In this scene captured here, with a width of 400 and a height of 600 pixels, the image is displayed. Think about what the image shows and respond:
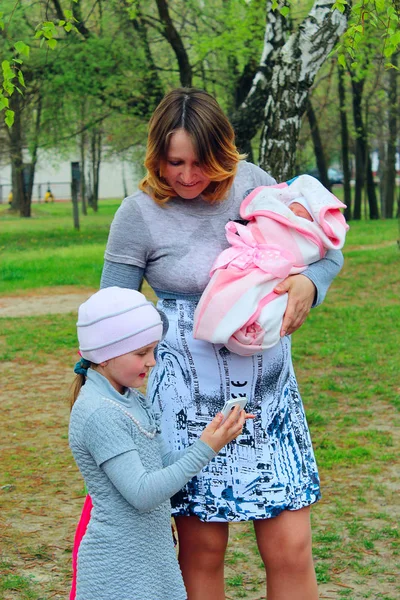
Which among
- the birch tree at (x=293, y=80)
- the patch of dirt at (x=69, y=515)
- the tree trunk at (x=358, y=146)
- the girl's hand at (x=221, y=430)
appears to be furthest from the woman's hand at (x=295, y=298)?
the tree trunk at (x=358, y=146)

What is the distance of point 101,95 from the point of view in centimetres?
1809

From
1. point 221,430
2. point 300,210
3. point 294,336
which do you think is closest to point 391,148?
point 294,336

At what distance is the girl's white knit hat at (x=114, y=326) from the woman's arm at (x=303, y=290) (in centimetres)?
41

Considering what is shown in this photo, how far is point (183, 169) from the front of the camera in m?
2.72

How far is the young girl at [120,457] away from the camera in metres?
2.43

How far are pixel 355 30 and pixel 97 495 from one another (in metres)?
2.64

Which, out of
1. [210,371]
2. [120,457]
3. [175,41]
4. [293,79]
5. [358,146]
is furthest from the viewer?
[358,146]

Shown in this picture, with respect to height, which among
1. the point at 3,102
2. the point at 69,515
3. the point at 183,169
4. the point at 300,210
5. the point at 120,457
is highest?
the point at 3,102

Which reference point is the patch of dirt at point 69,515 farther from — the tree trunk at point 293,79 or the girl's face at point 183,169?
the tree trunk at point 293,79

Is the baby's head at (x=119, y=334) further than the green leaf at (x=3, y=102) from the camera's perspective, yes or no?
No

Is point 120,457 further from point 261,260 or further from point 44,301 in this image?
point 44,301

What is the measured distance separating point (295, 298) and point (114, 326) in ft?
1.87

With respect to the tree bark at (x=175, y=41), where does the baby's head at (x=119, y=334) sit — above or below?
below

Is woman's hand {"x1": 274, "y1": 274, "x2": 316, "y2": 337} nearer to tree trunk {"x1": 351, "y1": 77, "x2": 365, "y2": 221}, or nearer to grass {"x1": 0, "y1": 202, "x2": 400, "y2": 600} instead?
grass {"x1": 0, "y1": 202, "x2": 400, "y2": 600}
